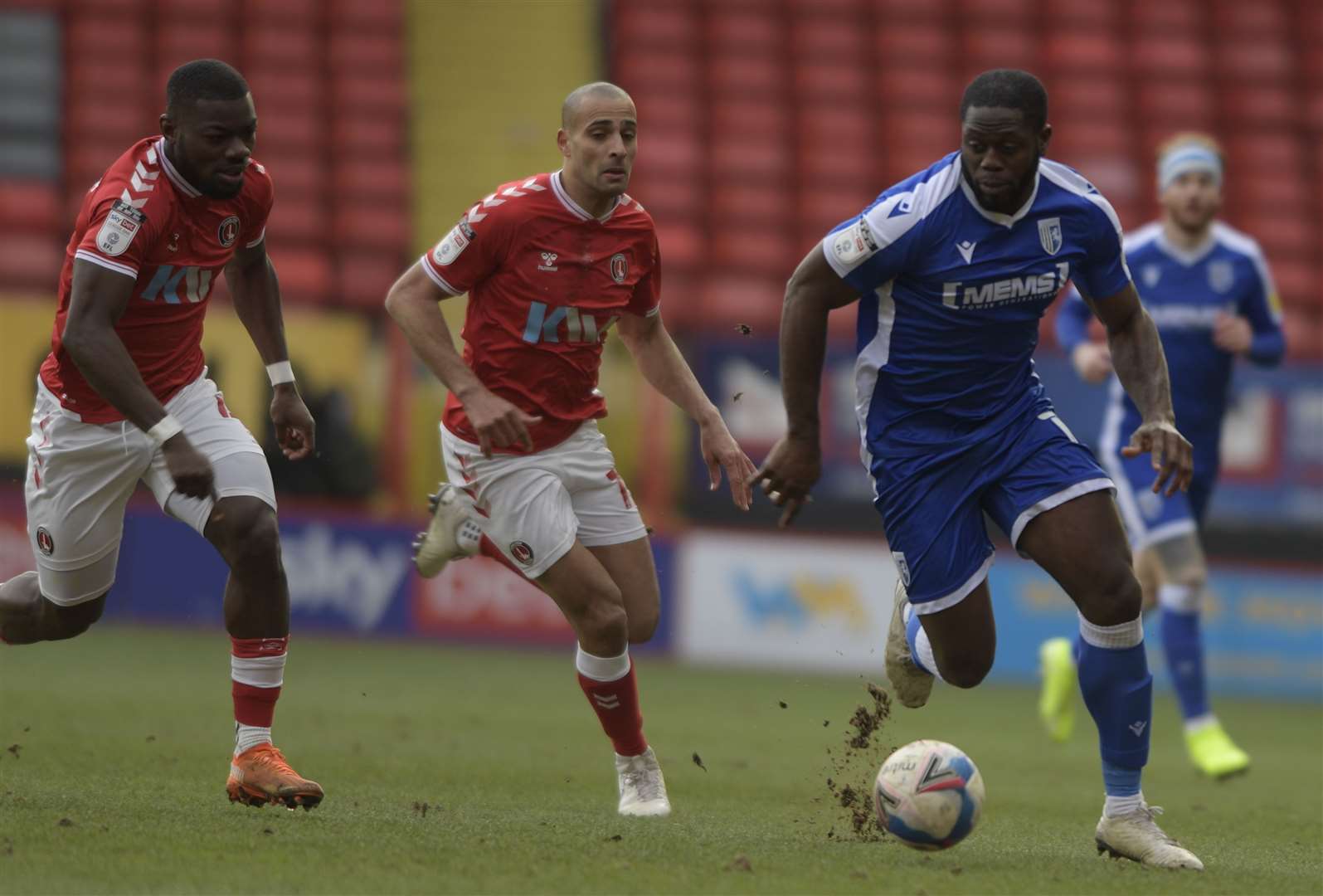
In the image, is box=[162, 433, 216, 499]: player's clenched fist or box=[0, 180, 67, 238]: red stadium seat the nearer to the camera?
box=[162, 433, 216, 499]: player's clenched fist

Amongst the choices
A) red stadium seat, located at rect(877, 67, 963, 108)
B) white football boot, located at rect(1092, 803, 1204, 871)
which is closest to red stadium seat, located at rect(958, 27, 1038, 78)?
red stadium seat, located at rect(877, 67, 963, 108)

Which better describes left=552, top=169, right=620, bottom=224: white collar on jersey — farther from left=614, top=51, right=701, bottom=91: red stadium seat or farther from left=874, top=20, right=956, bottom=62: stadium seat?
left=874, top=20, right=956, bottom=62: stadium seat

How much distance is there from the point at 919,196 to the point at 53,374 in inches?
123

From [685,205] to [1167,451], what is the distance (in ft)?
44.6

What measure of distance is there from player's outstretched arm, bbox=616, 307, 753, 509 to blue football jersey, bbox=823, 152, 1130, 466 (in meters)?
0.73

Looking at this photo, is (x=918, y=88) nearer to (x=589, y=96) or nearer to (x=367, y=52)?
(x=367, y=52)

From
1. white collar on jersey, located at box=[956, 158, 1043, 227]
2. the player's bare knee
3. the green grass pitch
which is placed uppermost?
white collar on jersey, located at box=[956, 158, 1043, 227]

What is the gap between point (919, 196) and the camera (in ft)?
19.2

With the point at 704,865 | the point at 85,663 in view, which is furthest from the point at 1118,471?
the point at 85,663

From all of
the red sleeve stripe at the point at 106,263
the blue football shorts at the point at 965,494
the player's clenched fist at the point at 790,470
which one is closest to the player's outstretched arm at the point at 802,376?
the player's clenched fist at the point at 790,470

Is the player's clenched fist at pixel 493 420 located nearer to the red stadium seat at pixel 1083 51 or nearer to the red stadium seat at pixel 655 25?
the red stadium seat at pixel 655 25

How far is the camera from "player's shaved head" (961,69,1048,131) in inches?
221

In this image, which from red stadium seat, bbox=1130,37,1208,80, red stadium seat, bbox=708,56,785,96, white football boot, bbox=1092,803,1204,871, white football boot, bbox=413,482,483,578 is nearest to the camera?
white football boot, bbox=1092,803,1204,871

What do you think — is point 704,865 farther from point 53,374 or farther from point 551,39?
point 551,39
